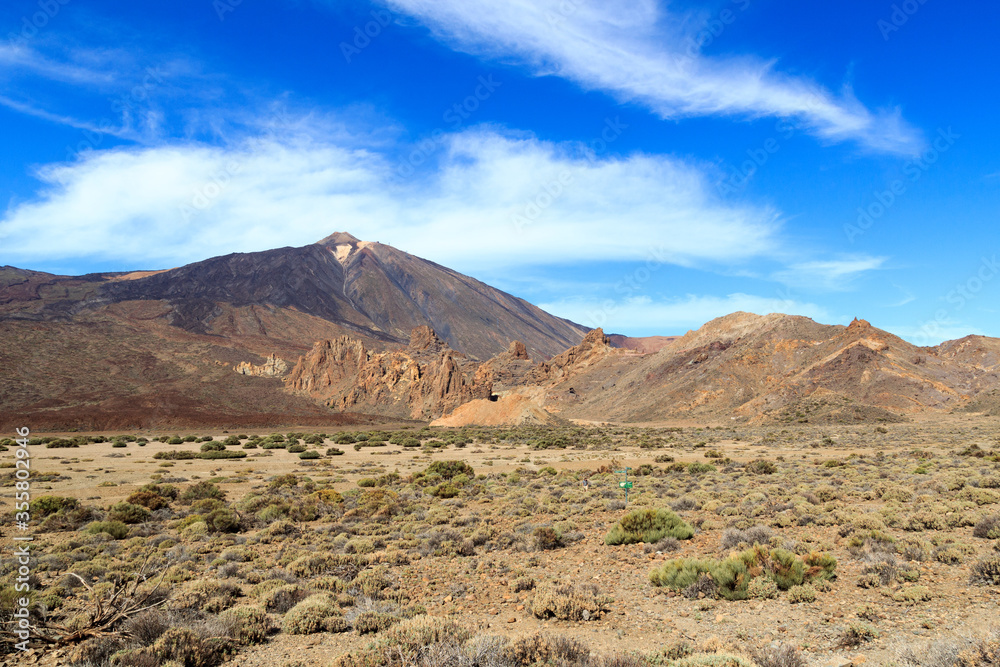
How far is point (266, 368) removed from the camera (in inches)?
4911

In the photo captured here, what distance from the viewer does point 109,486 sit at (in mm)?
23000

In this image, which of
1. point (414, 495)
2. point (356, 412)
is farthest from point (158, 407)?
point (414, 495)

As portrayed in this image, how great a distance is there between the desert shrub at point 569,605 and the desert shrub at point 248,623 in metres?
4.07

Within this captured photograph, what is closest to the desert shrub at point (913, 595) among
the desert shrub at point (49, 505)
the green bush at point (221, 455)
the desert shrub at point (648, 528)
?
the desert shrub at point (648, 528)

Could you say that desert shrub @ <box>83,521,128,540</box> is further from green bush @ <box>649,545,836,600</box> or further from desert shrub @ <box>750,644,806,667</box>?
desert shrub @ <box>750,644,806,667</box>

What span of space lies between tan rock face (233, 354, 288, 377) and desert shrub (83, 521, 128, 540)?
116 meters

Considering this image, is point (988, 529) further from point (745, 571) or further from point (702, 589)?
point (702, 589)

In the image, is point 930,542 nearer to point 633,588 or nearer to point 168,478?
point 633,588

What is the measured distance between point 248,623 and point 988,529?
1426 cm

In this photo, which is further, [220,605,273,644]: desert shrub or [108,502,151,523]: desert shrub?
[108,502,151,523]: desert shrub

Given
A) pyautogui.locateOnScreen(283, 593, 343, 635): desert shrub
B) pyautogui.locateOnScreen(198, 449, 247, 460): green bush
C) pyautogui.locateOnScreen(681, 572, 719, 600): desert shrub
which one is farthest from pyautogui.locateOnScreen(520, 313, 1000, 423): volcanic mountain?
pyautogui.locateOnScreen(283, 593, 343, 635): desert shrub

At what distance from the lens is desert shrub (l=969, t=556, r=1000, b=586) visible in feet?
27.3

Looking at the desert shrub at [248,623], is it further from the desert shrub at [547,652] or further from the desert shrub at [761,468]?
the desert shrub at [761,468]

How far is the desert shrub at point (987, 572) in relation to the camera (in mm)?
8320
